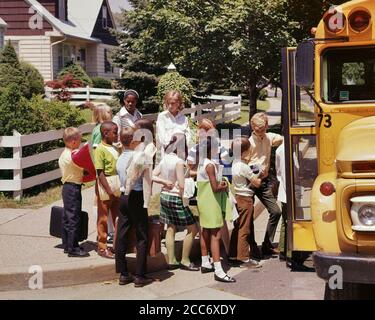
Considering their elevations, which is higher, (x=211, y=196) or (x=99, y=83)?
(x=99, y=83)

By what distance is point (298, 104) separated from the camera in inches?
227

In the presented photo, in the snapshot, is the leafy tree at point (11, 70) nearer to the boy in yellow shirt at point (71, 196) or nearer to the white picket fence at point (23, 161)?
the white picket fence at point (23, 161)

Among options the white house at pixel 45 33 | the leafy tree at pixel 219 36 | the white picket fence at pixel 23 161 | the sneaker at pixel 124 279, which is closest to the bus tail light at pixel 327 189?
the sneaker at pixel 124 279

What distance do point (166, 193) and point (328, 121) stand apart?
204cm

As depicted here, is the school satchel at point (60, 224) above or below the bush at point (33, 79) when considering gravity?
below

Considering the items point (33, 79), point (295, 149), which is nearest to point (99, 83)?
point (33, 79)

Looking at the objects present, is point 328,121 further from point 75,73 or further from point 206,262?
point 75,73

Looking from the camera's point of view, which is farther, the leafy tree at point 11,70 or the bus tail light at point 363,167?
the leafy tree at point 11,70

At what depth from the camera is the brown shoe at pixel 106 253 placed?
6547 millimetres

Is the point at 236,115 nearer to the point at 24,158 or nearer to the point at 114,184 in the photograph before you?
the point at 24,158

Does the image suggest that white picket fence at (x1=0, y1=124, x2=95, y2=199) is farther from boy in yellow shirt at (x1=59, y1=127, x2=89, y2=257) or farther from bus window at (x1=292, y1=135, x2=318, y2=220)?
bus window at (x1=292, y1=135, x2=318, y2=220)

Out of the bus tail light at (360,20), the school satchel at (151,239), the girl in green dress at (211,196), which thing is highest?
the bus tail light at (360,20)

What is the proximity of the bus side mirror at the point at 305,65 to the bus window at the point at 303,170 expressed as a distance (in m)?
0.70
